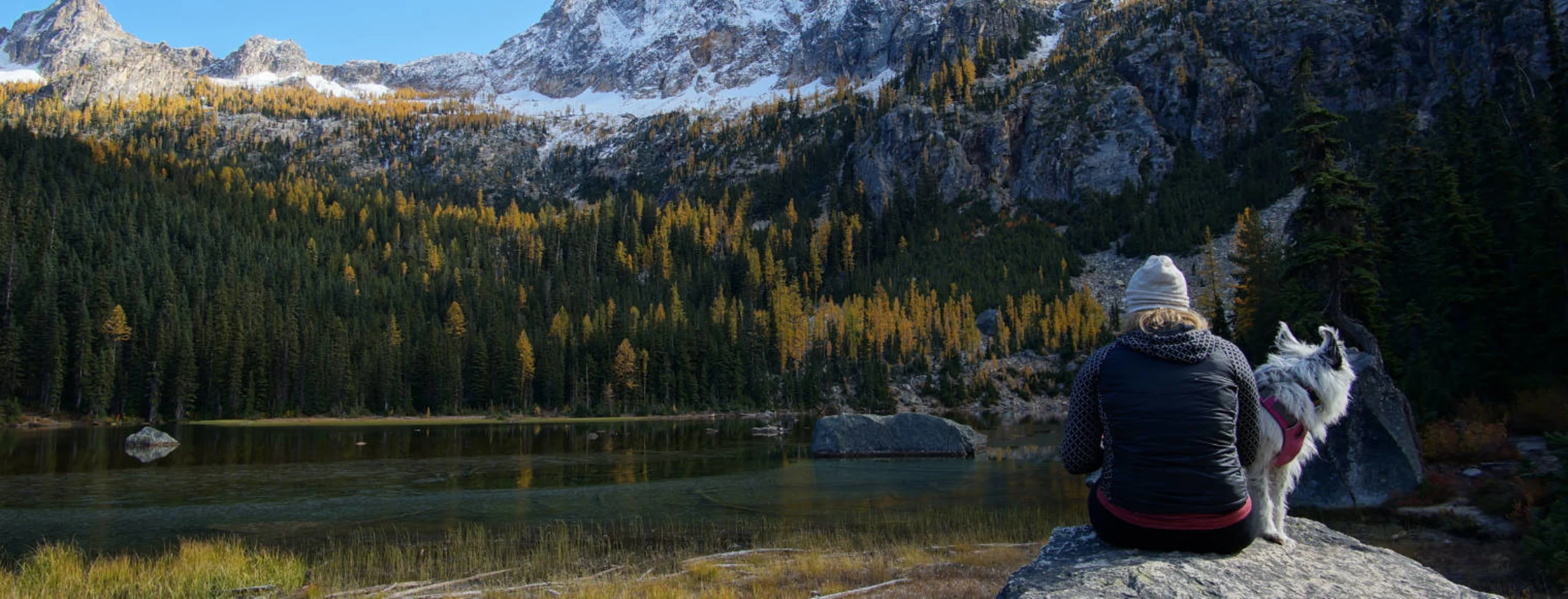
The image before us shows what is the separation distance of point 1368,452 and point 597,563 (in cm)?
1779

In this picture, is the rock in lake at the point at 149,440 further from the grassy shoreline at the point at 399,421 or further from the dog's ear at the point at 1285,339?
the dog's ear at the point at 1285,339

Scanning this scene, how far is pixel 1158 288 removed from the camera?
486 centimetres

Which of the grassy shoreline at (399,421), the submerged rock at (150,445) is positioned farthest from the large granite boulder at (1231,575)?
the grassy shoreline at (399,421)

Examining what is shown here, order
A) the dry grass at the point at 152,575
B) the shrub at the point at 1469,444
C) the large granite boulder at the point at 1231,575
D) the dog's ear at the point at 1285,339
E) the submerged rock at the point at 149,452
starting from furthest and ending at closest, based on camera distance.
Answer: the submerged rock at the point at 149,452 < the shrub at the point at 1469,444 < the dry grass at the point at 152,575 < the dog's ear at the point at 1285,339 < the large granite boulder at the point at 1231,575

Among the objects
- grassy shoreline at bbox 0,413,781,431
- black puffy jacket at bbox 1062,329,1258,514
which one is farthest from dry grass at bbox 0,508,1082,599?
grassy shoreline at bbox 0,413,781,431

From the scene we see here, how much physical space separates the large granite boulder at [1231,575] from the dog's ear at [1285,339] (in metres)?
1.29

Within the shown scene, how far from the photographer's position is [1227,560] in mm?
4582

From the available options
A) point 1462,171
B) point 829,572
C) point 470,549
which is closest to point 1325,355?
point 829,572

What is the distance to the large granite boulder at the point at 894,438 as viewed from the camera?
4462 centimetres

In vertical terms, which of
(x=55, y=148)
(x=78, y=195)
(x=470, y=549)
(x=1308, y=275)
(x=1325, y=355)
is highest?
(x=55, y=148)

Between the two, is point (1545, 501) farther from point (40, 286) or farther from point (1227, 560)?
point (40, 286)

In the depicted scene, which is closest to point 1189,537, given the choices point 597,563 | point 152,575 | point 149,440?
point 597,563

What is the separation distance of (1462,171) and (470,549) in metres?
40.9

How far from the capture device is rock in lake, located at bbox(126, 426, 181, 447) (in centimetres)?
4822
